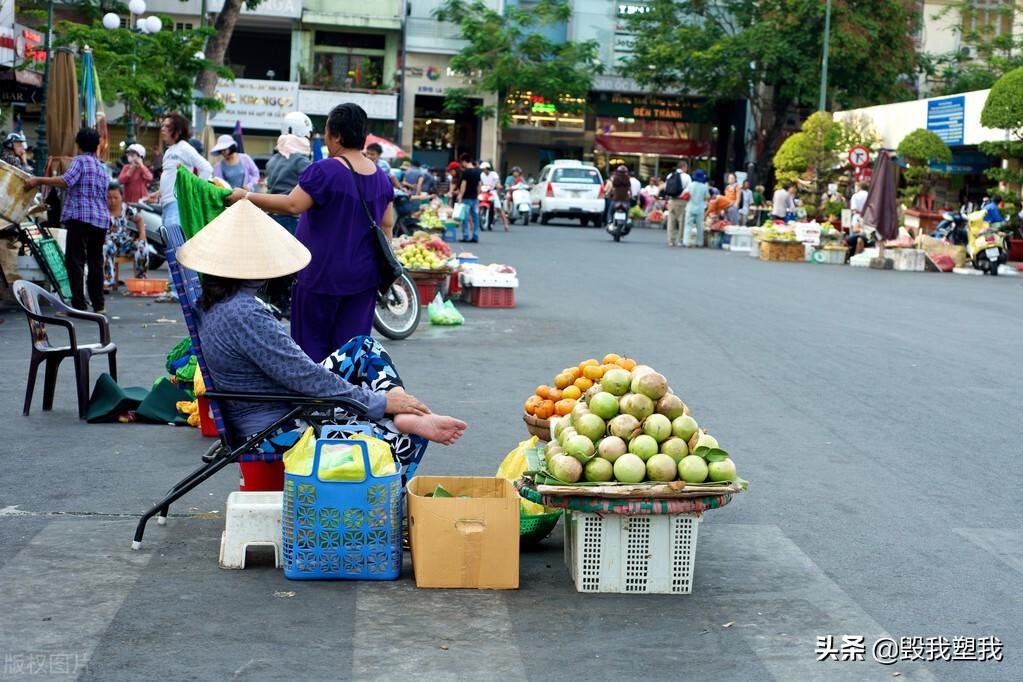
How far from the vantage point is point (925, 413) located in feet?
32.3

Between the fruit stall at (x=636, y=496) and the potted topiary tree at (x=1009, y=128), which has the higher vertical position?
the potted topiary tree at (x=1009, y=128)

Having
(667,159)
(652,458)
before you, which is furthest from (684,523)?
(667,159)

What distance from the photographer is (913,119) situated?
121 feet

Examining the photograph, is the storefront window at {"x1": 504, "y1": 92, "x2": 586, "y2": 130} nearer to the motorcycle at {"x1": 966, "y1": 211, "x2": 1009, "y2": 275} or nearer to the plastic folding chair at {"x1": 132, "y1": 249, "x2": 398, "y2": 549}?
the motorcycle at {"x1": 966, "y1": 211, "x2": 1009, "y2": 275}

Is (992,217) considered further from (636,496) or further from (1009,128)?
(636,496)

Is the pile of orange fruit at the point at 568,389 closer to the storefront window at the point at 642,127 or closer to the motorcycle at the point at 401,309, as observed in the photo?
the motorcycle at the point at 401,309

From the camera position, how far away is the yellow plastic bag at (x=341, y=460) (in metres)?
5.16

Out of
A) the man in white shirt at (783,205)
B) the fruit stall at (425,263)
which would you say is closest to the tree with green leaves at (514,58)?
the man in white shirt at (783,205)

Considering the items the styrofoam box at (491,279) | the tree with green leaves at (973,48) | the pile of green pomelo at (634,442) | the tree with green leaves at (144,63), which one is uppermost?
the tree with green leaves at (973,48)

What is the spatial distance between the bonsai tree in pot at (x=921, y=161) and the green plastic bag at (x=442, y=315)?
70.9 feet

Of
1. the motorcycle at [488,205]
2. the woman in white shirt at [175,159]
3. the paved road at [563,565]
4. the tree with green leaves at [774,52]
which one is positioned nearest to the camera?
the paved road at [563,565]

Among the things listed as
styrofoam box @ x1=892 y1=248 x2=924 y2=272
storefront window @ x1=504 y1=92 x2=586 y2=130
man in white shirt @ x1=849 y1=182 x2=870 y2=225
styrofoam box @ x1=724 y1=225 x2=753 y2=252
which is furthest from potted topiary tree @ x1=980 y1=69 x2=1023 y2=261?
storefront window @ x1=504 y1=92 x2=586 y2=130

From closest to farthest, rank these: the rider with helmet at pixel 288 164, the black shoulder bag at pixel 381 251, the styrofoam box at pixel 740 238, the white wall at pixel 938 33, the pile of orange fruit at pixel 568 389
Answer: the pile of orange fruit at pixel 568 389, the black shoulder bag at pixel 381 251, the rider with helmet at pixel 288 164, the styrofoam box at pixel 740 238, the white wall at pixel 938 33

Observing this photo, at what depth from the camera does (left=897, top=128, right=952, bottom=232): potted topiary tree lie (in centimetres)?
3228
